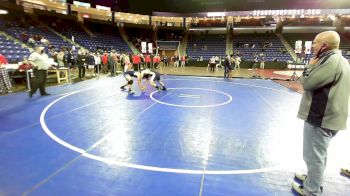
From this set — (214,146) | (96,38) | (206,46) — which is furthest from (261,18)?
(214,146)

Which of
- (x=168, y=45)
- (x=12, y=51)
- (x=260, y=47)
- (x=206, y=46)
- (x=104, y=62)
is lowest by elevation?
(x=104, y=62)

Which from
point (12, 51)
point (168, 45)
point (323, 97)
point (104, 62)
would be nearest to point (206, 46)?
point (168, 45)

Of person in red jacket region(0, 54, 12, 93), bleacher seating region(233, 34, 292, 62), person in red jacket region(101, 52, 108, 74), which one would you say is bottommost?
person in red jacket region(0, 54, 12, 93)

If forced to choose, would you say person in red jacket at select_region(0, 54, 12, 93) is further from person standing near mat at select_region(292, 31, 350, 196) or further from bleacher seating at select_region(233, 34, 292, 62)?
bleacher seating at select_region(233, 34, 292, 62)

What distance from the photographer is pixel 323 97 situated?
2732 mm

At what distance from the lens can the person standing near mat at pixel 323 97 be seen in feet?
8.68

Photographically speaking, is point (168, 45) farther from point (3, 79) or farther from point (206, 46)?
point (3, 79)

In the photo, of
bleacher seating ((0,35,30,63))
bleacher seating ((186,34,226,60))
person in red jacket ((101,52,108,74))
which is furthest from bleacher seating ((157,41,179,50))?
bleacher seating ((0,35,30,63))

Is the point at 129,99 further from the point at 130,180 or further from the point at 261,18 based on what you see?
the point at 261,18

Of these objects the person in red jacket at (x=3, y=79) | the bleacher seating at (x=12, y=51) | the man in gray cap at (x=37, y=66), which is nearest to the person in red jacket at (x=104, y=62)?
the bleacher seating at (x=12, y=51)

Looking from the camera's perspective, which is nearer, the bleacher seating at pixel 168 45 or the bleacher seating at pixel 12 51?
the bleacher seating at pixel 12 51

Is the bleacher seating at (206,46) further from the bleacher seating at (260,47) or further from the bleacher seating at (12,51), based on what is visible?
the bleacher seating at (12,51)

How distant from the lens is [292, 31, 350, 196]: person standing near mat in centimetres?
265

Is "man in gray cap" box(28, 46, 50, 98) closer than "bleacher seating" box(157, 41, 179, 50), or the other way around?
"man in gray cap" box(28, 46, 50, 98)
